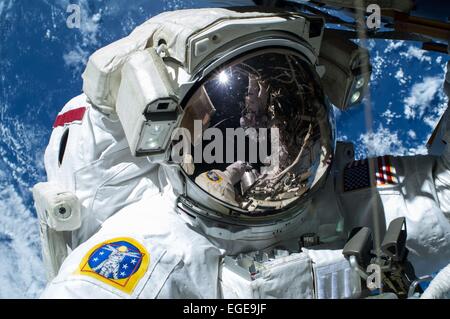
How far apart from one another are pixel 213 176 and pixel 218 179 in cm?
2

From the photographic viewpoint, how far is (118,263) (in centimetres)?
244

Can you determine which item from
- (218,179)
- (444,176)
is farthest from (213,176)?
(444,176)

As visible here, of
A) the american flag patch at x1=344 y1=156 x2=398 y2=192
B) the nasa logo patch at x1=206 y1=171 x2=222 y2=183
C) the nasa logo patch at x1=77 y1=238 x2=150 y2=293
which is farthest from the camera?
the american flag patch at x1=344 y1=156 x2=398 y2=192

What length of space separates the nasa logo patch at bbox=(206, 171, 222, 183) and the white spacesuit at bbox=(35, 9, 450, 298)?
0.01 m

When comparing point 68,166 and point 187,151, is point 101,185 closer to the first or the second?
point 68,166

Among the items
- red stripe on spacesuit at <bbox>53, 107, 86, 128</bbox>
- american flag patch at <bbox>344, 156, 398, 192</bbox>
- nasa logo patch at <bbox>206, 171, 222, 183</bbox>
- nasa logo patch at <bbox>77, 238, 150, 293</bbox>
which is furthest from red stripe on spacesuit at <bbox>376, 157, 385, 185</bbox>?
red stripe on spacesuit at <bbox>53, 107, 86, 128</bbox>

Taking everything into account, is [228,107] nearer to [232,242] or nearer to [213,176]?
[213,176]

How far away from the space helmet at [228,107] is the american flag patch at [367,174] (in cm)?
26

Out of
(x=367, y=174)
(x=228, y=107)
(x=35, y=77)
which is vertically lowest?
(x=35, y=77)

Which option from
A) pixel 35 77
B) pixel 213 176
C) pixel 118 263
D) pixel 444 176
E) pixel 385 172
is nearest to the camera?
pixel 118 263

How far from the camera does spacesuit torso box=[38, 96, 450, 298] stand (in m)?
2.46

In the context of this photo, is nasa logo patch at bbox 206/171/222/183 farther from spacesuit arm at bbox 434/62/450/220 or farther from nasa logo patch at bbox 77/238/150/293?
spacesuit arm at bbox 434/62/450/220
